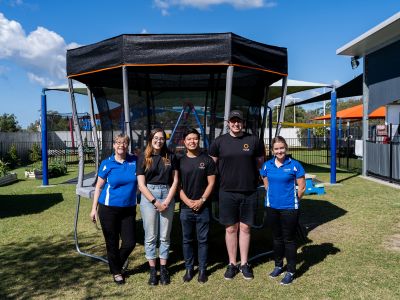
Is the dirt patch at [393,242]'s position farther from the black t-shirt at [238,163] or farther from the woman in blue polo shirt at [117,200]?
the woman in blue polo shirt at [117,200]

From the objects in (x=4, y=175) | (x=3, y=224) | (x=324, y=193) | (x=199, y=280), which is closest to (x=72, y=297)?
(x=199, y=280)

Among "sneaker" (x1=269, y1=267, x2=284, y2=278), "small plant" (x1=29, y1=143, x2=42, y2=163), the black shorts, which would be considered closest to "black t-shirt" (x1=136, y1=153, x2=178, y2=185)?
the black shorts

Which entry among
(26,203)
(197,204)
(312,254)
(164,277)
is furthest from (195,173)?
(26,203)

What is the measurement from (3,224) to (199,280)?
479 centimetres

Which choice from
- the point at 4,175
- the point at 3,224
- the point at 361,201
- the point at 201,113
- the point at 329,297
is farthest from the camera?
the point at 4,175

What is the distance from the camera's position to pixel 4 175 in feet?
49.4

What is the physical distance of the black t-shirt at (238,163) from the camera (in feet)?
15.3

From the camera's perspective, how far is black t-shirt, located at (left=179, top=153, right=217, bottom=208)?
4590 mm

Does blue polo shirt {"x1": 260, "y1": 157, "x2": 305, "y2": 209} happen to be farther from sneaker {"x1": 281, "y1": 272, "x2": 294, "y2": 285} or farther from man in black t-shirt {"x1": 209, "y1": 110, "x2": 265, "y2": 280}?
sneaker {"x1": 281, "y1": 272, "x2": 294, "y2": 285}

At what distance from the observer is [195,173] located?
459 cm

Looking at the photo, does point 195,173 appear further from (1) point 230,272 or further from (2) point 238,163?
(1) point 230,272

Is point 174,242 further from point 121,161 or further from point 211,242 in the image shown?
point 121,161

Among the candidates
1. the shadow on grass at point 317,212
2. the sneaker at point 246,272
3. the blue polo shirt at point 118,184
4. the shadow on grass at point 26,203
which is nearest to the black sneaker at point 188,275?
the sneaker at point 246,272

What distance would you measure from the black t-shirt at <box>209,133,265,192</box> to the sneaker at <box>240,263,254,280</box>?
897mm
